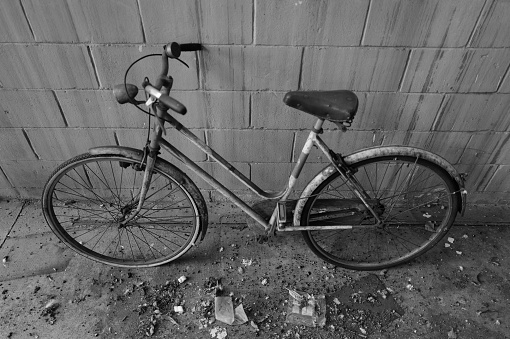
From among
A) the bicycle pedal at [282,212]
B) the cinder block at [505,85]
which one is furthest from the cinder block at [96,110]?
the cinder block at [505,85]

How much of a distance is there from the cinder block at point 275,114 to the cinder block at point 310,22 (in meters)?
0.35

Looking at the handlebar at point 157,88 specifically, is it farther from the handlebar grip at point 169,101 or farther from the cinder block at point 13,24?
the cinder block at point 13,24

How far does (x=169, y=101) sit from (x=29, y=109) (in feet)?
4.72

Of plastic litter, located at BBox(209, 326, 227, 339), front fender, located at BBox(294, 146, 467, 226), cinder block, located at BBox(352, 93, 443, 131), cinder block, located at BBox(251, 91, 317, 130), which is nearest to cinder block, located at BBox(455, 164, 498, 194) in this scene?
cinder block, located at BBox(352, 93, 443, 131)

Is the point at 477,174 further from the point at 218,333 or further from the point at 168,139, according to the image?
the point at 168,139

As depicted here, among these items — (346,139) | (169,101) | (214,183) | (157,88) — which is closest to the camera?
(169,101)

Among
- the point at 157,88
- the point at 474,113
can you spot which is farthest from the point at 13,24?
the point at 474,113

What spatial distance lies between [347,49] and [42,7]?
1.72m

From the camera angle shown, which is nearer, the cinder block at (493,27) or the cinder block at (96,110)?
the cinder block at (493,27)

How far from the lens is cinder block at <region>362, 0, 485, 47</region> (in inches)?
71.5

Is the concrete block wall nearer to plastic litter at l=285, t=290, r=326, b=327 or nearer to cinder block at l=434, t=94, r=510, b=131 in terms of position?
cinder block at l=434, t=94, r=510, b=131

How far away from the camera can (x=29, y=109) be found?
2.27 meters

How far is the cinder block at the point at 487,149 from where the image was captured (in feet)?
7.80

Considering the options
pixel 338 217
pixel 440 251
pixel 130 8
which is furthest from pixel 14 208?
pixel 440 251
